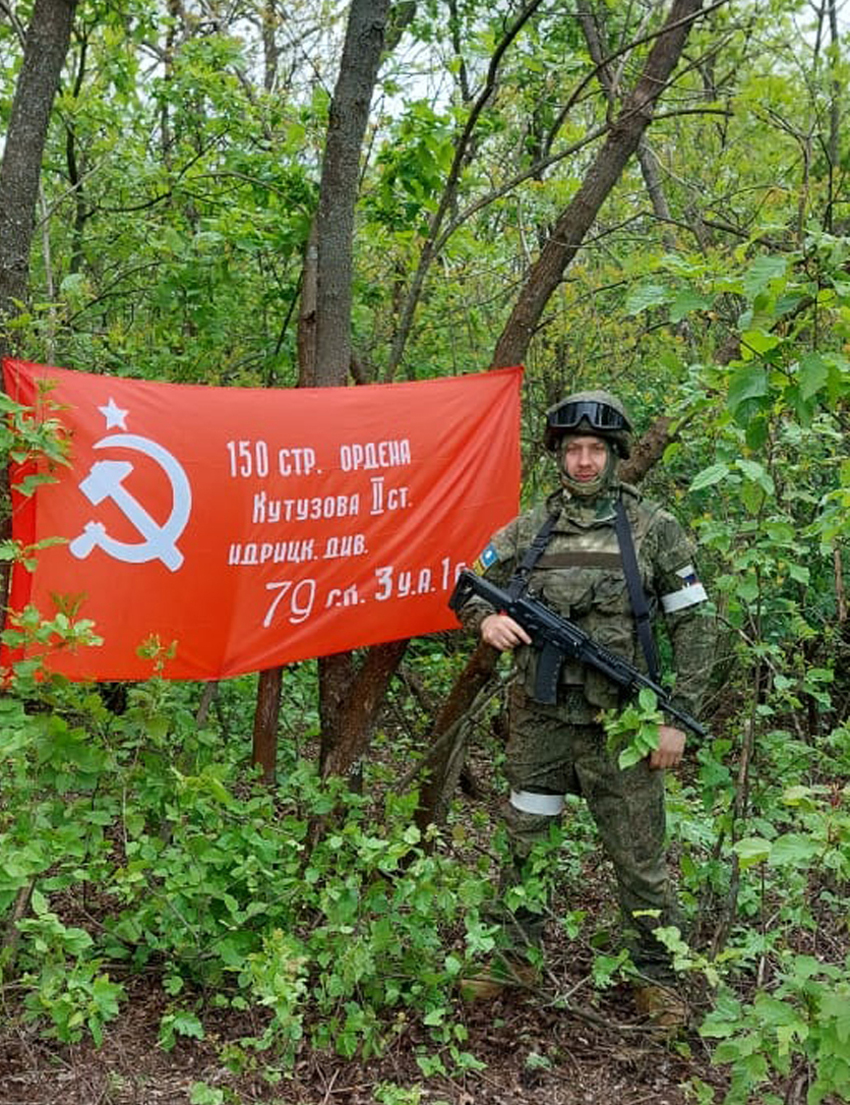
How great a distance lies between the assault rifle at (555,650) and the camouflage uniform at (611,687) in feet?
0.16

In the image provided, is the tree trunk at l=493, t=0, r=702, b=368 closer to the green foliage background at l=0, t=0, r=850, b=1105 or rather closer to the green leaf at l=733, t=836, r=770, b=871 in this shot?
the green foliage background at l=0, t=0, r=850, b=1105

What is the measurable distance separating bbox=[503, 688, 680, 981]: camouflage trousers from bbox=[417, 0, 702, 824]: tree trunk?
0.65m

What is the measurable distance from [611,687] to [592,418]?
0.87m

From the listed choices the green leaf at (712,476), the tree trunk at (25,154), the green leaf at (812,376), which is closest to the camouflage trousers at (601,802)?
the green leaf at (712,476)

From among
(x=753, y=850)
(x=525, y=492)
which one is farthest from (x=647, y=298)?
(x=525, y=492)

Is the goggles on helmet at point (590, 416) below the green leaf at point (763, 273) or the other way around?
below

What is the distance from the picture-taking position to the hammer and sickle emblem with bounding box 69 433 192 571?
3373mm

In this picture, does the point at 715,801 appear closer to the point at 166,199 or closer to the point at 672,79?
the point at 672,79

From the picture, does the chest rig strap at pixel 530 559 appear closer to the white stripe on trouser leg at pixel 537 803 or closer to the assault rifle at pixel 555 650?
the assault rifle at pixel 555 650

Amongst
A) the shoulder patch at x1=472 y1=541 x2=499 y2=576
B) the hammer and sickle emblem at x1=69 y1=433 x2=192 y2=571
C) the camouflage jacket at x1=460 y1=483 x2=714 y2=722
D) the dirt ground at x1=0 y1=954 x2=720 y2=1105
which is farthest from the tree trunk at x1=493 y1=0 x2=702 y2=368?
the dirt ground at x1=0 y1=954 x2=720 y2=1105

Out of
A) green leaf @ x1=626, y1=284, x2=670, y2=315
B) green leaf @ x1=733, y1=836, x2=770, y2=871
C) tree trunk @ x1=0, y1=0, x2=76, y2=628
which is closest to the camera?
green leaf @ x1=733, y1=836, x2=770, y2=871

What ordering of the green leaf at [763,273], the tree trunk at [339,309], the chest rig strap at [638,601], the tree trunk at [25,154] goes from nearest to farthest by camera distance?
the green leaf at [763,273], the chest rig strap at [638,601], the tree trunk at [25,154], the tree trunk at [339,309]

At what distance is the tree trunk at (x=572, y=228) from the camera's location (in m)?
4.29

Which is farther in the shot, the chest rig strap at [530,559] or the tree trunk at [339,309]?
the tree trunk at [339,309]
